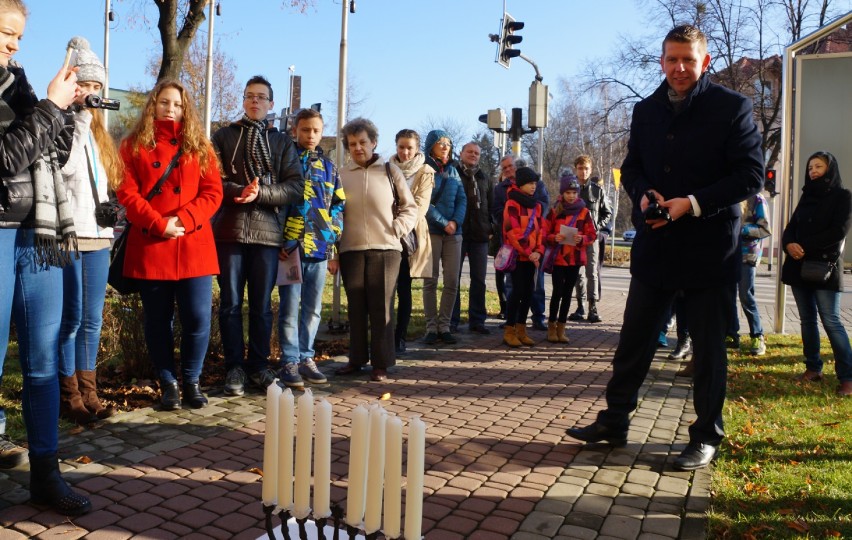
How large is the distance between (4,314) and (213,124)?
3442 cm

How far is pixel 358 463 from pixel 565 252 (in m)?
7.23

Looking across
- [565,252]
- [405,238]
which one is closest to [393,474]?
[405,238]

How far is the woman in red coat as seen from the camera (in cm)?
498

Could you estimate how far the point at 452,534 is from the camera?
3.34 meters

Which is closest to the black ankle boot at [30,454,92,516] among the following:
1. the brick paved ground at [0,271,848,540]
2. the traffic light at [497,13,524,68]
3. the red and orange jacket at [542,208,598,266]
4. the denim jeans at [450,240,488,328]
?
the brick paved ground at [0,271,848,540]

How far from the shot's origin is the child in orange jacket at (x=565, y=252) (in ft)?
29.7

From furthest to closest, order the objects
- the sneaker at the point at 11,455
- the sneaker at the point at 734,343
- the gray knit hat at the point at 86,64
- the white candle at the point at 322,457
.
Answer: the sneaker at the point at 734,343, the gray knit hat at the point at 86,64, the sneaker at the point at 11,455, the white candle at the point at 322,457

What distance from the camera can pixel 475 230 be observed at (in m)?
9.41

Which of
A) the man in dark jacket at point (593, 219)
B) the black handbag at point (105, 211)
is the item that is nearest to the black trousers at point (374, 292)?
the black handbag at point (105, 211)

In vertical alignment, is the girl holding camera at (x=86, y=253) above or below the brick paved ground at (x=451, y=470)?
above

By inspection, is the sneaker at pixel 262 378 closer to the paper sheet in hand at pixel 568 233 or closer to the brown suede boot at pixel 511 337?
the brown suede boot at pixel 511 337

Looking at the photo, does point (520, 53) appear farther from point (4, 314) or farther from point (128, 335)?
point (4, 314)

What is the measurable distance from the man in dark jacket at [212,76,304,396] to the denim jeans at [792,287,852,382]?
482cm

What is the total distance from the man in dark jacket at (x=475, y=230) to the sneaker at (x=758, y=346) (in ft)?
10.2
